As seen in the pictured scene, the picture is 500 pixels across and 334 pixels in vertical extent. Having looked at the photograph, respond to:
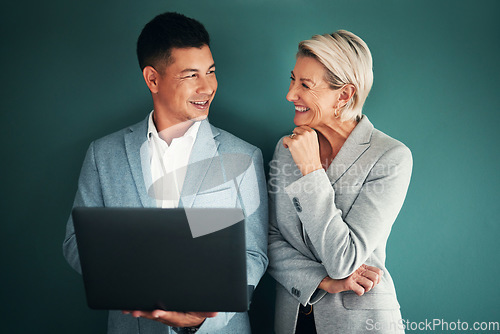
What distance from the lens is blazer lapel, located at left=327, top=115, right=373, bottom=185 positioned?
1.40m

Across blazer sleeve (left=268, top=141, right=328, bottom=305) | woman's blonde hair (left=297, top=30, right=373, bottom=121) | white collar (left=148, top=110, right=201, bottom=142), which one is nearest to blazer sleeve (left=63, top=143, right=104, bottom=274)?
white collar (left=148, top=110, right=201, bottom=142)

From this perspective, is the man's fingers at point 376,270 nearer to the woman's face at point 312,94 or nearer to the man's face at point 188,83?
the woman's face at point 312,94

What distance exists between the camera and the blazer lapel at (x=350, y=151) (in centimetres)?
140

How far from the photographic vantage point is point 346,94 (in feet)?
4.66

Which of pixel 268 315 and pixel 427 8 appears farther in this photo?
pixel 268 315

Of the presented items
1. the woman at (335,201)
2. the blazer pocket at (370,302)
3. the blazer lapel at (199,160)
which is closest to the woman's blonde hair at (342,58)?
the woman at (335,201)

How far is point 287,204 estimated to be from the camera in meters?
1.48

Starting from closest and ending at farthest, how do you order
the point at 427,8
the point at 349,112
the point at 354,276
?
the point at 354,276, the point at 349,112, the point at 427,8

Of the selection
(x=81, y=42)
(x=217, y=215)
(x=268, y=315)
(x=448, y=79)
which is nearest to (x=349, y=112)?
(x=448, y=79)

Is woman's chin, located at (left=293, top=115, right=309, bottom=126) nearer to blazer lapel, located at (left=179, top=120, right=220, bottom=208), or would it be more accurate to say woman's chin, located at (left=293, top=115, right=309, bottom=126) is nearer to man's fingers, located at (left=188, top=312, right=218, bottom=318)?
blazer lapel, located at (left=179, top=120, right=220, bottom=208)

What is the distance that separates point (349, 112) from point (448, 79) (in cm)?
60

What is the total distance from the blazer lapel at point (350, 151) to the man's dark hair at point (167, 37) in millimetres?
711

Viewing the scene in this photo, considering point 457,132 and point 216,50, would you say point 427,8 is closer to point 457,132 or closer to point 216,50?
point 457,132

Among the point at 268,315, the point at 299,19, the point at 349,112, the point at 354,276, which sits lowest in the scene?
the point at 268,315
